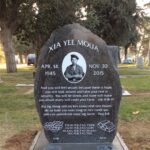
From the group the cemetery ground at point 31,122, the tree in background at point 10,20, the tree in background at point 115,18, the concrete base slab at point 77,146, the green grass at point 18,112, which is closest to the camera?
the concrete base slab at point 77,146

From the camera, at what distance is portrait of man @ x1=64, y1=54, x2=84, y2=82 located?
6797mm

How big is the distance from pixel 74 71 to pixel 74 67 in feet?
0.20

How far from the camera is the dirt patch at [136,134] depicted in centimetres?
750

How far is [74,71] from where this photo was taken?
6.79 metres

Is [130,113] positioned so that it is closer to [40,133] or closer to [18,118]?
[18,118]

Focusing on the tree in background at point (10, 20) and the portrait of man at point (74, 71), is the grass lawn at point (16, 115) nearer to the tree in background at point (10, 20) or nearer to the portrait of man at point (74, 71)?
the portrait of man at point (74, 71)

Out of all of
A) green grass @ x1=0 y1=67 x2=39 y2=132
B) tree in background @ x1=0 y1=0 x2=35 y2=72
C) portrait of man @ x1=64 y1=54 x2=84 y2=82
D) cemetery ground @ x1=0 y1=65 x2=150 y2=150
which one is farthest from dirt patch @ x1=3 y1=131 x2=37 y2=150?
tree in background @ x1=0 y1=0 x2=35 y2=72

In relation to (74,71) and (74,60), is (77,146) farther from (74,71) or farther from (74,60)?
(74,60)

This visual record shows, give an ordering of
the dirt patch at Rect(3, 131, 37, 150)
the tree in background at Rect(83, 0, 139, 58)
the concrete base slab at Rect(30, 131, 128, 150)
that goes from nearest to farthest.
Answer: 1. the concrete base slab at Rect(30, 131, 128, 150)
2. the dirt patch at Rect(3, 131, 37, 150)
3. the tree in background at Rect(83, 0, 139, 58)

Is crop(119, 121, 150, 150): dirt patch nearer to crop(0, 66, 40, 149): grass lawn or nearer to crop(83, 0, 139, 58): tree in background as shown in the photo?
crop(0, 66, 40, 149): grass lawn

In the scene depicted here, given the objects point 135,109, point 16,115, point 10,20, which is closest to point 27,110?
point 16,115

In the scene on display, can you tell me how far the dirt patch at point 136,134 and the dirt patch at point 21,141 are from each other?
1550mm

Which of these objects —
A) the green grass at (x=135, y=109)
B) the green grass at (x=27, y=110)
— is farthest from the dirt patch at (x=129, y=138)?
the green grass at (x=135, y=109)

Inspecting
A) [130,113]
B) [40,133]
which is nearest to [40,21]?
[130,113]
